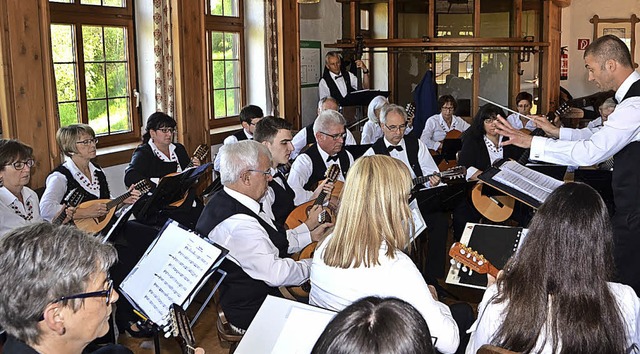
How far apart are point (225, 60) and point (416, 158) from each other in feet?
9.96

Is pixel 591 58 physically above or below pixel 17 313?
above

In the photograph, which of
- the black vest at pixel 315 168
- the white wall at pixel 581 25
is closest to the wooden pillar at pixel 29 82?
the black vest at pixel 315 168

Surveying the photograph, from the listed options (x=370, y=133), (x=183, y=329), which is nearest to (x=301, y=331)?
(x=183, y=329)

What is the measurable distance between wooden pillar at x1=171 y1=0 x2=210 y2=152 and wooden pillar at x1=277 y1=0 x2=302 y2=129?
1.40 meters

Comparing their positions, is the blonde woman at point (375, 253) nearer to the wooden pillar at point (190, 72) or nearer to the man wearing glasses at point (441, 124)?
the wooden pillar at point (190, 72)

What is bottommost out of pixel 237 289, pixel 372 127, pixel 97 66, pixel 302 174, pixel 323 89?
pixel 237 289

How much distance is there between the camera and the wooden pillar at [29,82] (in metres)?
4.63

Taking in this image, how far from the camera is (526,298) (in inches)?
81.7

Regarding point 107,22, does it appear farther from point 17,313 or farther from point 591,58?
point 17,313

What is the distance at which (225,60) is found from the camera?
743 centimetres

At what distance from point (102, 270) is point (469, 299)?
3345mm

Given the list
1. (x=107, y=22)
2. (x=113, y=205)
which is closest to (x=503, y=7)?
(x=107, y=22)

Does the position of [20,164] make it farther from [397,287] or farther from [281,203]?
[397,287]

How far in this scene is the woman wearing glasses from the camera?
16.9ft
